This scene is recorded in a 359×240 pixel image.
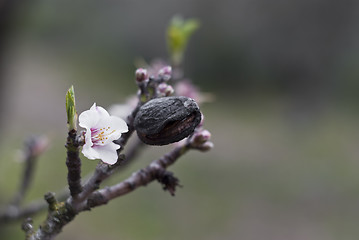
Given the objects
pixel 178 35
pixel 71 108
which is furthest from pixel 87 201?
pixel 178 35

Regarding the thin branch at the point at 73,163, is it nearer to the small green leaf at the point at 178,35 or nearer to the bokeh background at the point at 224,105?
the small green leaf at the point at 178,35

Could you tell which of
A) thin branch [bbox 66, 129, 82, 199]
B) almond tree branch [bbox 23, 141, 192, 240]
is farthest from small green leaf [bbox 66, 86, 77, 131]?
almond tree branch [bbox 23, 141, 192, 240]

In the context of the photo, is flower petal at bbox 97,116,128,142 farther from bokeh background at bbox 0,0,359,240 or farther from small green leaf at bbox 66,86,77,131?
bokeh background at bbox 0,0,359,240

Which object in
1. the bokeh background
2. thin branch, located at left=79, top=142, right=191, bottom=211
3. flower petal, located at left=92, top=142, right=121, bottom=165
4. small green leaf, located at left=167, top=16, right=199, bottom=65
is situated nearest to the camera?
flower petal, located at left=92, top=142, right=121, bottom=165

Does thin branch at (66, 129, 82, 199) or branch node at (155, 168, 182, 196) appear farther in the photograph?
branch node at (155, 168, 182, 196)

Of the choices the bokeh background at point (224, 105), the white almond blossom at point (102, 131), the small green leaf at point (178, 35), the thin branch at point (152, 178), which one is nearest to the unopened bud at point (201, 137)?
the thin branch at point (152, 178)

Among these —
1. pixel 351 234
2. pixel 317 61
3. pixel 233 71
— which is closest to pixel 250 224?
pixel 351 234
